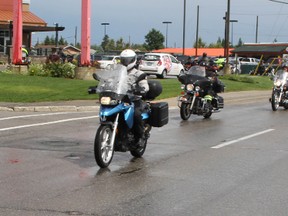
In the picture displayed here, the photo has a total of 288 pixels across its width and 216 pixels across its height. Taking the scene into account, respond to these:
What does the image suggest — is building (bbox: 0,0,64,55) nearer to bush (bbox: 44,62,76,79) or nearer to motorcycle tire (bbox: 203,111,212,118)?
bush (bbox: 44,62,76,79)

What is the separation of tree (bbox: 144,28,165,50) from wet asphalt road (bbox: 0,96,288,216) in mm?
101252

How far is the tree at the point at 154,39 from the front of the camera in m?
114

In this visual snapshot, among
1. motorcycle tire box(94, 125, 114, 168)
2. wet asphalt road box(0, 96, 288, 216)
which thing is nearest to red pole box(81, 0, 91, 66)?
wet asphalt road box(0, 96, 288, 216)

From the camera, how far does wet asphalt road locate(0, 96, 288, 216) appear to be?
6.45 m

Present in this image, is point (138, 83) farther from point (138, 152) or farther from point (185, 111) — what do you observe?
point (185, 111)

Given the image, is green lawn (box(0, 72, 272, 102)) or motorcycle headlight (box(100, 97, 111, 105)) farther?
green lawn (box(0, 72, 272, 102))

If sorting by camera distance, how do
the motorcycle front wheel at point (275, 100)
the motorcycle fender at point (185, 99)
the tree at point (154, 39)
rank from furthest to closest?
the tree at point (154, 39) < the motorcycle front wheel at point (275, 100) < the motorcycle fender at point (185, 99)

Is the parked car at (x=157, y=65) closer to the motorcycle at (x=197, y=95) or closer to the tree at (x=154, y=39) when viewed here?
the motorcycle at (x=197, y=95)

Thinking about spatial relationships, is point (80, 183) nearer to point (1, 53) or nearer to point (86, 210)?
point (86, 210)

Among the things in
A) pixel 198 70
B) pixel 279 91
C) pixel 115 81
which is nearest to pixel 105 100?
pixel 115 81

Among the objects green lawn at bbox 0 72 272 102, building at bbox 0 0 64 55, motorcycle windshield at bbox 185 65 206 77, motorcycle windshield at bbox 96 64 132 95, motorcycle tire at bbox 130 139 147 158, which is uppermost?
building at bbox 0 0 64 55

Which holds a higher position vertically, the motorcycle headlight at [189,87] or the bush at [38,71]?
the bush at [38,71]

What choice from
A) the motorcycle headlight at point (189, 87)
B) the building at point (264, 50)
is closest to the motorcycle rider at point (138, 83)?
the motorcycle headlight at point (189, 87)

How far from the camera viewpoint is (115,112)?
847 centimetres
